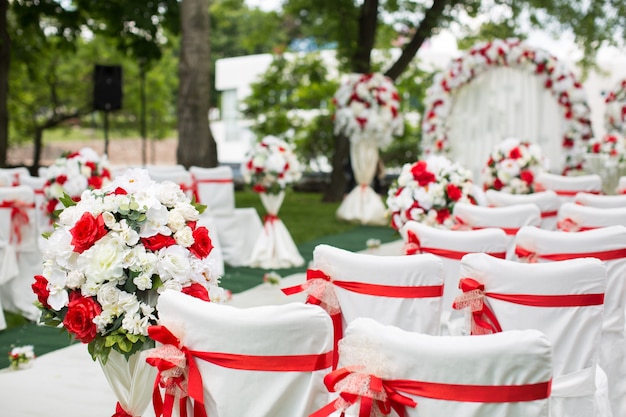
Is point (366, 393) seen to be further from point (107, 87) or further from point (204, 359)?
point (107, 87)

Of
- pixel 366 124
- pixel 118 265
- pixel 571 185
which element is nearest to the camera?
pixel 118 265

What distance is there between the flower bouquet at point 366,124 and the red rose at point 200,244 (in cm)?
856

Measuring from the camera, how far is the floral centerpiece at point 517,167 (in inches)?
309

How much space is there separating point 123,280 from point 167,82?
2081cm

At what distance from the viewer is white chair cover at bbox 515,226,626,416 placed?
377 cm

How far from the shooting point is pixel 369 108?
11242 mm

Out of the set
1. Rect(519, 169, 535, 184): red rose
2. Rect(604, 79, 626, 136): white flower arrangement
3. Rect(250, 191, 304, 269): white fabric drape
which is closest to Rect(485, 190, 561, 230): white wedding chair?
Rect(519, 169, 535, 184): red rose

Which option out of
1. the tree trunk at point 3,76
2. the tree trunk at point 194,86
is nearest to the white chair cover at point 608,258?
the tree trunk at point 194,86

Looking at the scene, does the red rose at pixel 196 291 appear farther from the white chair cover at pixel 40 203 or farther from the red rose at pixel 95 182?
the white chair cover at pixel 40 203

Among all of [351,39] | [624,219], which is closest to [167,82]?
[351,39]

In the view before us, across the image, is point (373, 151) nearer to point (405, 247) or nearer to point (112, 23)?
point (112, 23)

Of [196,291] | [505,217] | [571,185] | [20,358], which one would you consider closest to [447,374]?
[196,291]

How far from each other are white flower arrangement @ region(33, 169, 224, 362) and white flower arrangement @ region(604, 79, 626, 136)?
33.9ft

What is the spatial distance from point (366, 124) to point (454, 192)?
584 centimetres
